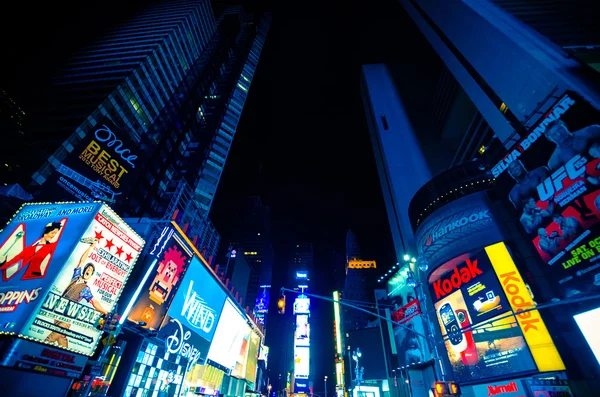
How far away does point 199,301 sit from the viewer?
66.9 ft

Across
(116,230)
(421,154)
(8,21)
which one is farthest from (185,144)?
(116,230)

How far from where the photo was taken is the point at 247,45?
246 ft

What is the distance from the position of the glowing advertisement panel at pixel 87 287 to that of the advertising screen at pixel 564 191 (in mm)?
21811

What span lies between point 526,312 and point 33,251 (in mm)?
25810

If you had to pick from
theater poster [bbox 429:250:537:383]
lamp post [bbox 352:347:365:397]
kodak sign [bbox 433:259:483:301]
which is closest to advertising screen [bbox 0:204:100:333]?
theater poster [bbox 429:250:537:383]

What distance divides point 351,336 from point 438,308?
27312 mm

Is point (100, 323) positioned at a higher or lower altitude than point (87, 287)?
lower

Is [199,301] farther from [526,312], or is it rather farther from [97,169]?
[526,312]

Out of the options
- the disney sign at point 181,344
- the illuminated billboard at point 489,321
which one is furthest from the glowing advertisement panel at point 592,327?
the disney sign at point 181,344

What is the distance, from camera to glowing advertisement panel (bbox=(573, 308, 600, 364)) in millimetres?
9623

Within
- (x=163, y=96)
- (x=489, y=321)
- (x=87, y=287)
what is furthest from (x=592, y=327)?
(x=163, y=96)

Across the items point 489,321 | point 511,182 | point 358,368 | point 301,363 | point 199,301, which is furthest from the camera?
point 301,363

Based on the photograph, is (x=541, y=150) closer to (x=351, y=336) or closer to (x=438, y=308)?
(x=438, y=308)

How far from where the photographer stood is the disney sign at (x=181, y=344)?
17.2 metres
